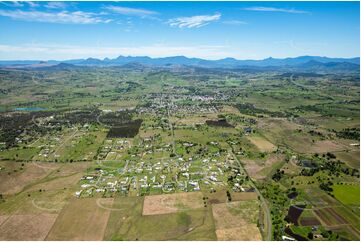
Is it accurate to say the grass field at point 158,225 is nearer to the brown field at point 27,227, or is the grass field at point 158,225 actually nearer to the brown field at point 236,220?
the brown field at point 236,220

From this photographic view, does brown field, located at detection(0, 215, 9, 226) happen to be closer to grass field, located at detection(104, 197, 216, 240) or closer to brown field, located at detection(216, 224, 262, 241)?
grass field, located at detection(104, 197, 216, 240)

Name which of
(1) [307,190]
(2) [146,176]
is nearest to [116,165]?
(2) [146,176]

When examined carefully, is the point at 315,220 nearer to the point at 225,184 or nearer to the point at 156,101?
the point at 225,184

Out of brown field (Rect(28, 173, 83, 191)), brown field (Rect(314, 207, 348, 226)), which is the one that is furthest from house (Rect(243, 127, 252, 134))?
brown field (Rect(28, 173, 83, 191))

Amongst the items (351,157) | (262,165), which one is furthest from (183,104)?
(351,157)

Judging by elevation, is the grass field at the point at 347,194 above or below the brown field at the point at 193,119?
above

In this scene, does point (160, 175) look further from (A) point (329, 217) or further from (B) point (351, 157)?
(B) point (351, 157)

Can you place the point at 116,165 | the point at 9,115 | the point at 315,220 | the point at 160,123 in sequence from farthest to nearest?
the point at 9,115, the point at 160,123, the point at 116,165, the point at 315,220

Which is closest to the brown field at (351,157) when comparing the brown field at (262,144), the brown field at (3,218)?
the brown field at (262,144)
